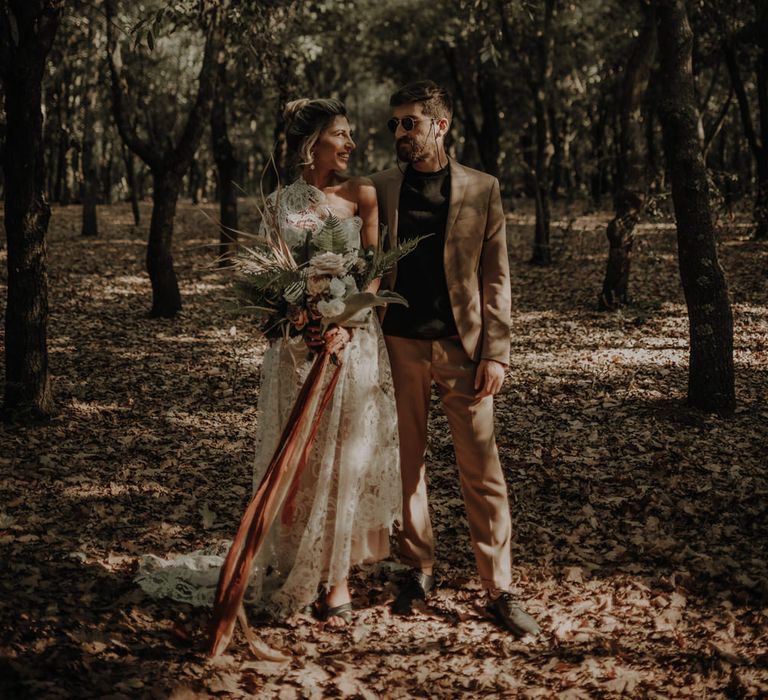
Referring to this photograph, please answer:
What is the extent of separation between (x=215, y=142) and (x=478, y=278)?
43.2 feet

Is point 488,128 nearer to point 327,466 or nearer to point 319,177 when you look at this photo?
point 319,177

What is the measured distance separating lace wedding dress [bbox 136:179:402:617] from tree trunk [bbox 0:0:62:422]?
3.61 meters

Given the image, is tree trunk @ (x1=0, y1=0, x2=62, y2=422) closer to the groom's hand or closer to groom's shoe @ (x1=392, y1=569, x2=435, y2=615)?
groom's shoe @ (x1=392, y1=569, x2=435, y2=615)

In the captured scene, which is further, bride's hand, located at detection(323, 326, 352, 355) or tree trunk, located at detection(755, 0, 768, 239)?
tree trunk, located at detection(755, 0, 768, 239)

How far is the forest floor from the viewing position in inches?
149

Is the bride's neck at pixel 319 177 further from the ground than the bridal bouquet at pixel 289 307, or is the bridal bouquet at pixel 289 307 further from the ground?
the bride's neck at pixel 319 177

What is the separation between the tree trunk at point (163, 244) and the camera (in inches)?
467

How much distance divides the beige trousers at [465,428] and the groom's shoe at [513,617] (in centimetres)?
8

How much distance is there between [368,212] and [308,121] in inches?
22.2

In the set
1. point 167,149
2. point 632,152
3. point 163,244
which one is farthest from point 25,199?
point 632,152

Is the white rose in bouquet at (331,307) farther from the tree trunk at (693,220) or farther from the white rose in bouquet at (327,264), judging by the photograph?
the tree trunk at (693,220)

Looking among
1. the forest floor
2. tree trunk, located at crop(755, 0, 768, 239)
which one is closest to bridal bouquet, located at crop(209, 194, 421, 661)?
the forest floor

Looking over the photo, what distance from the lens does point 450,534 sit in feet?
18.3

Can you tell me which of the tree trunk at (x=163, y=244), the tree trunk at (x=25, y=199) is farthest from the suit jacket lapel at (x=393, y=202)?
the tree trunk at (x=163, y=244)
